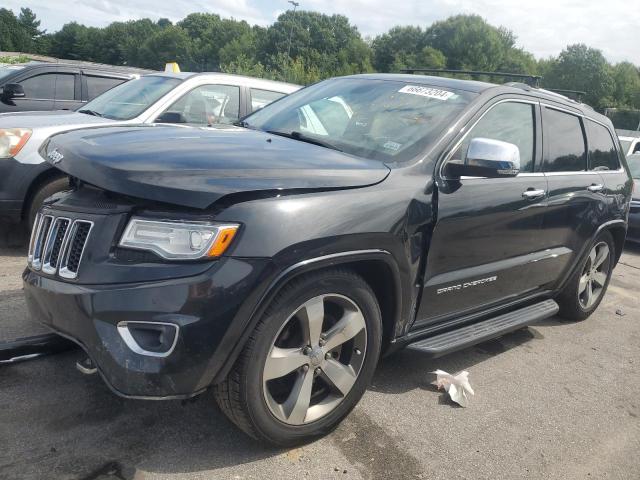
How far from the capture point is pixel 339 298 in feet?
8.80

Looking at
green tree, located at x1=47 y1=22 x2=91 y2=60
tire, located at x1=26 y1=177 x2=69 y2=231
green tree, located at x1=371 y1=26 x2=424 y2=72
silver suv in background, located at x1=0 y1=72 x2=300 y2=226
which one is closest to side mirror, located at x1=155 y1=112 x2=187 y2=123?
silver suv in background, located at x1=0 y1=72 x2=300 y2=226

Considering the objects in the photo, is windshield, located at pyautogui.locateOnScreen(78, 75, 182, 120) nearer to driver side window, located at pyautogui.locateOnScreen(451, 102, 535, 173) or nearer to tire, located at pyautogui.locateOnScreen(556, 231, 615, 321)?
driver side window, located at pyautogui.locateOnScreen(451, 102, 535, 173)

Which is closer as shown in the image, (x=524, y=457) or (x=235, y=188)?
(x=235, y=188)

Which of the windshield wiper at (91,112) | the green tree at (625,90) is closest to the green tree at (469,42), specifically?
the green tree at (625,90)

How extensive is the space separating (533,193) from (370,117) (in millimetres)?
1138

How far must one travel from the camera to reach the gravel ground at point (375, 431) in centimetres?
255

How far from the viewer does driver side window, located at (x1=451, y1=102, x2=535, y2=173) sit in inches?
132

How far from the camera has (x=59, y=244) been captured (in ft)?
8.31

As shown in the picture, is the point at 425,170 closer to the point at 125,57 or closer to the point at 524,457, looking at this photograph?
the point at 524,457

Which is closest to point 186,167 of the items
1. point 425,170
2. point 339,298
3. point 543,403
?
point 339,298

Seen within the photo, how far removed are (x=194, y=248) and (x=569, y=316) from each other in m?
3.85

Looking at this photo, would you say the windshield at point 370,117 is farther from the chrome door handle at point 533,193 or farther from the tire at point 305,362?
the tire at point 305,362

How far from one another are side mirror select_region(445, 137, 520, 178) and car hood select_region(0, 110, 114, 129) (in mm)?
3604

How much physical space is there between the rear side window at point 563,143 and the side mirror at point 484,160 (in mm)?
1026
